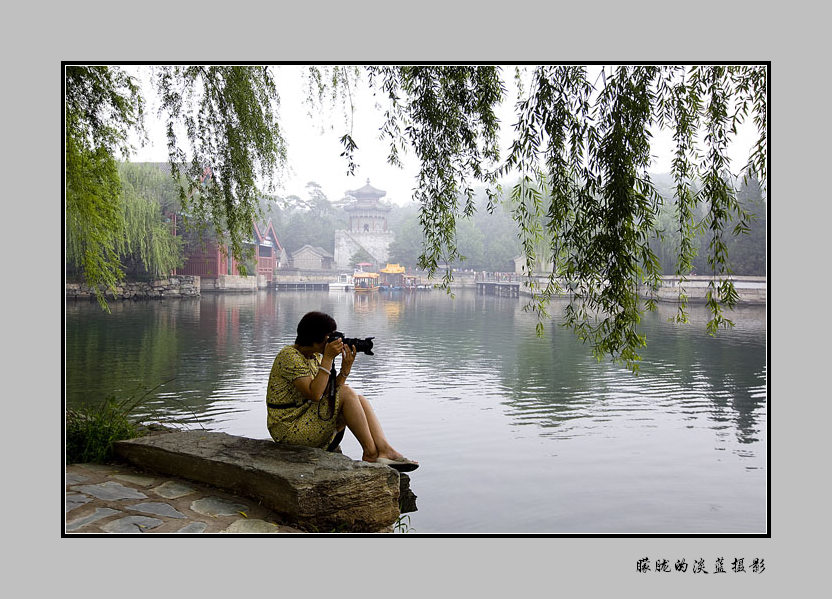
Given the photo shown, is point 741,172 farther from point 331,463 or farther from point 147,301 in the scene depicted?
point 147,301

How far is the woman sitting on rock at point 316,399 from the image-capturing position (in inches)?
87.1

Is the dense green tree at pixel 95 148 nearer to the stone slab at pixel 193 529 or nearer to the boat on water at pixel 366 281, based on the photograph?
the stone slab at pixel 193 529

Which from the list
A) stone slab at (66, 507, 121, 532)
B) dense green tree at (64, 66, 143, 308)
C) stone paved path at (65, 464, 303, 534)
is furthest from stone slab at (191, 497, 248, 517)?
dense green tree at (64, 66, 143, 308)

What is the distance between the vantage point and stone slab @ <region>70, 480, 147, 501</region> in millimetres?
2127

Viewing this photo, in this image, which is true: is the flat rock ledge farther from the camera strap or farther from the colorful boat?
the colorful boat

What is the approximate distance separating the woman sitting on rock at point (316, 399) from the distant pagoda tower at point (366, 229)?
3.75m

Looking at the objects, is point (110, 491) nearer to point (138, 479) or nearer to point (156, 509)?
point (138, 479)

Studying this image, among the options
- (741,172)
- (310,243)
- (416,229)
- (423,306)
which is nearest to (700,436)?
(741,172)

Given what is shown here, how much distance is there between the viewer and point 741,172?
279 centimetres

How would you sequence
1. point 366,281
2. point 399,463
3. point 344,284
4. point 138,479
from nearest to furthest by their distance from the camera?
point 138,479, point 399,463, point 366,281, point 344,284

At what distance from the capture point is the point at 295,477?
202 centimetres

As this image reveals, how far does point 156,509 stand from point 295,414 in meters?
0.51

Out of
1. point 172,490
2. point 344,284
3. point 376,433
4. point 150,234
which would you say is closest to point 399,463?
point 376,433
